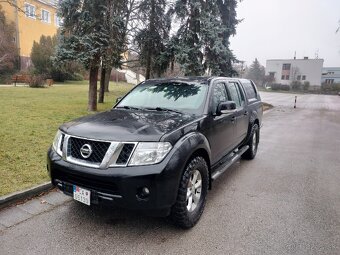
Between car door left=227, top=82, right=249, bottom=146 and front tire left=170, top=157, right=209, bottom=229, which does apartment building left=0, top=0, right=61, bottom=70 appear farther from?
front tire left=170, top=157, right=209, bottom=229

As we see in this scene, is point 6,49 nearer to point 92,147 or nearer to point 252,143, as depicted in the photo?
point 252,143

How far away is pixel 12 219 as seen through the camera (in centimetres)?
354

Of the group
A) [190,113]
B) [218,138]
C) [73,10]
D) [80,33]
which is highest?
[73,10]

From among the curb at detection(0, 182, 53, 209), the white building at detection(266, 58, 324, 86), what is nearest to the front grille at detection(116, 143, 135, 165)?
the curb at detection(0, 182, 53, 209)

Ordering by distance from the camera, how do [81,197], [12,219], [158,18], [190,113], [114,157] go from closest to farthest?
[114,157] < [81,197] < [12,219] < [190,113] < [158,18]

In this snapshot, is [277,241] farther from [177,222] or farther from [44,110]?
[44,110]

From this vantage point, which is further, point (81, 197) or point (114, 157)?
point (81, 197)

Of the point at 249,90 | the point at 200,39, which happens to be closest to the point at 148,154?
the point at 249,90

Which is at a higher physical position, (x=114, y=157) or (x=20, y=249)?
(x=114, y=157)

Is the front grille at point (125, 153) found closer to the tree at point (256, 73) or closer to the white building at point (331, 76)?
the tree at point (256, 73)

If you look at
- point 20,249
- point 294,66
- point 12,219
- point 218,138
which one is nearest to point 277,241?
point 218,138

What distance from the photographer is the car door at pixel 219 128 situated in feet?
13.7

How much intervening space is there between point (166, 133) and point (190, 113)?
98cm

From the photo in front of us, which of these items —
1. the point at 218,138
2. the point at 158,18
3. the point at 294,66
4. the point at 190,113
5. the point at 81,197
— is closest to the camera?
the point at 81,197
